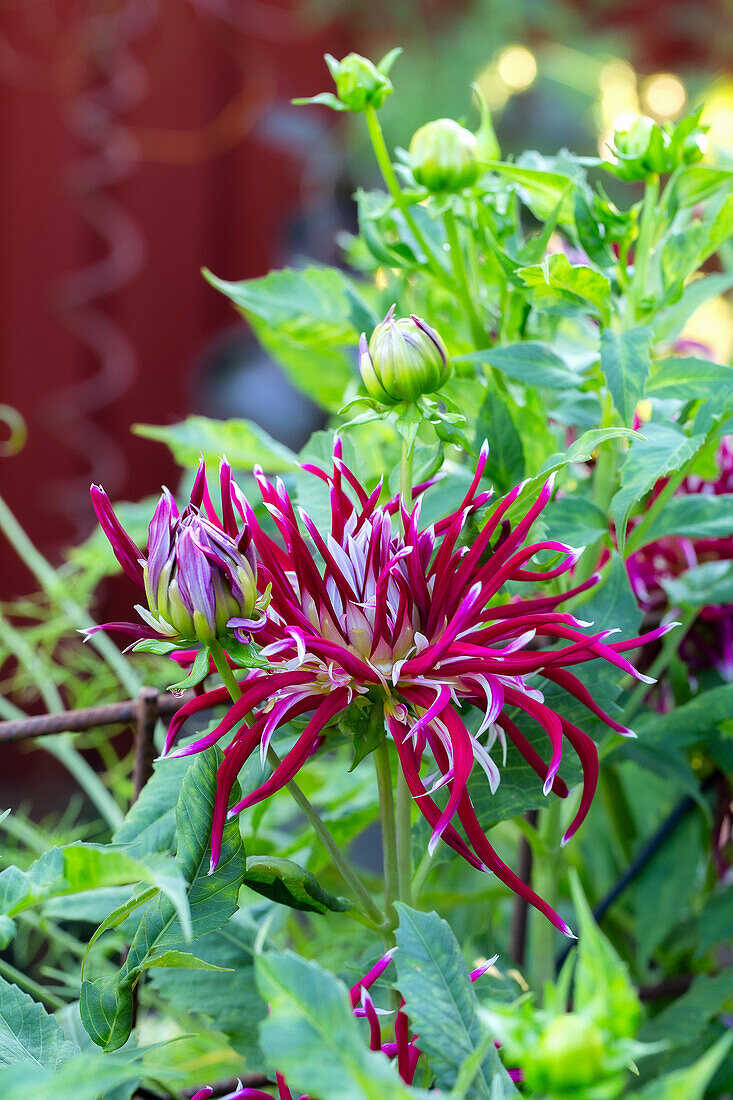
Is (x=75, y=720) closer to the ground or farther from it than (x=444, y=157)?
closer to the ground

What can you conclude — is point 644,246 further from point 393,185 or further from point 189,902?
point 189,902

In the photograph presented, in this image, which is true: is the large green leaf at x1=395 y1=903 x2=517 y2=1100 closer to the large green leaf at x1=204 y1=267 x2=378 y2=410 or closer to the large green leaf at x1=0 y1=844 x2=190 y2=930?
the large green leaf at x1=0 y1=844 x2=190 y2=930

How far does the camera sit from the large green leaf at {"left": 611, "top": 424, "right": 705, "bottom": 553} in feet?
0.62

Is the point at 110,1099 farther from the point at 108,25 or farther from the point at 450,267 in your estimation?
the point at 108,25

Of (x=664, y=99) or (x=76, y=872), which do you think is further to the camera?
(x=664, y=99)

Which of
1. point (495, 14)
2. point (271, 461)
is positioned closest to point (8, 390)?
point (495, 14)

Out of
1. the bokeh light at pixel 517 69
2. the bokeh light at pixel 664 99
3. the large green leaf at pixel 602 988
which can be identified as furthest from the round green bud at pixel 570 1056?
the bokeh light at pixel 517 69

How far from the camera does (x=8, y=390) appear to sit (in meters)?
1.16

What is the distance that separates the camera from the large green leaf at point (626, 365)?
0.20m

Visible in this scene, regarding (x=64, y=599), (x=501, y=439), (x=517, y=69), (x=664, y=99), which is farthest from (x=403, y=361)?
(x=517, y=69)

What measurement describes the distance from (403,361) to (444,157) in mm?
66

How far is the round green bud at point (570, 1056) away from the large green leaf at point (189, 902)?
0.07m

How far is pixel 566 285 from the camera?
0.68 feet

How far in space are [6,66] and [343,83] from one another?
1028 millimetres
